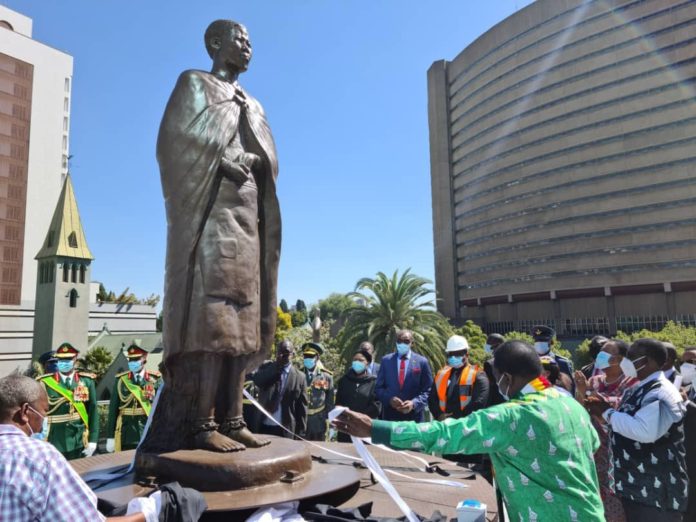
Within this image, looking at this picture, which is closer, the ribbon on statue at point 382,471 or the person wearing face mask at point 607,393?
the ribbon on statue at point 382,471

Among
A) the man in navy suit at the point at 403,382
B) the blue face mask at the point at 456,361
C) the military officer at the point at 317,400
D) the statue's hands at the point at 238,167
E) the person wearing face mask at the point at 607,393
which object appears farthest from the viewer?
the military officer at the point at 317,400

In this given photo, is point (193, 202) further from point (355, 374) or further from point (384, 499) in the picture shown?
point (355, 374)

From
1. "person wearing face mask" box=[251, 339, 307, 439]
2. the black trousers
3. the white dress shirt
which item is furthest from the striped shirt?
"person wearing face mask" box=[251, 339, 307, 439]

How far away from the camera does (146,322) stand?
206ft

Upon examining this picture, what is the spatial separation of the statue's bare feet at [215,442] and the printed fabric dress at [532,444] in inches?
75.3

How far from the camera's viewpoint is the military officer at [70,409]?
22.7 ft

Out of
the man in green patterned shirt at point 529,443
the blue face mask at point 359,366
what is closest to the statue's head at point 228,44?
the man in green patterned shirt at point 529,443

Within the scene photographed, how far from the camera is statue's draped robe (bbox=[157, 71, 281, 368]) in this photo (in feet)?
14.5

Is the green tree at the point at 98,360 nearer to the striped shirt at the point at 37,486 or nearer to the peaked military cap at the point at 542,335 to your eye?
the peaked military cap at the point at 542,335

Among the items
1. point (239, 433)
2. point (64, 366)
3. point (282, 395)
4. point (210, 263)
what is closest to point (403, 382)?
point (282, 395)

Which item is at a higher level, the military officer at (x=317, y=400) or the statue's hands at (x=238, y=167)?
the statue's hands at (x=238, y=167)

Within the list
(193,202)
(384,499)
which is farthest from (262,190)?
(384,499)

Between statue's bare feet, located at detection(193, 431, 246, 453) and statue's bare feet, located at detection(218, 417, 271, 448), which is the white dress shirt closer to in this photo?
statue's bare feet, located at detection(218, 417, 271, 448)

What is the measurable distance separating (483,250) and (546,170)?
13.3 meters
